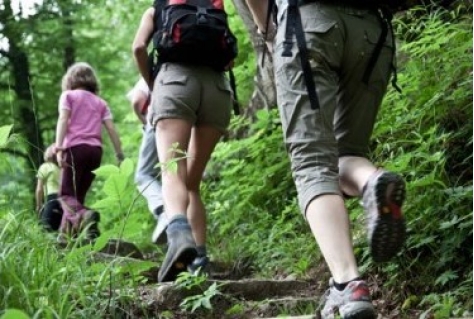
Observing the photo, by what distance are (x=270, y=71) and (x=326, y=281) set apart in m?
3.36

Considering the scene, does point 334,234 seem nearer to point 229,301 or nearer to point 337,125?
point 337,125

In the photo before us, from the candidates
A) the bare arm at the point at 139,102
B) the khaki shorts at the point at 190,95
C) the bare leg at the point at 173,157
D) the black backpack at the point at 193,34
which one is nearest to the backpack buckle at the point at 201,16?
the black backpack at the point at 193,34

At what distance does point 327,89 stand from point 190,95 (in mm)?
1390

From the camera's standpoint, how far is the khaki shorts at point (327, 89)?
10.9ft

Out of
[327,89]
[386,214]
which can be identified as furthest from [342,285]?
[327,89]

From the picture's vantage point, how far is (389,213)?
122 inches

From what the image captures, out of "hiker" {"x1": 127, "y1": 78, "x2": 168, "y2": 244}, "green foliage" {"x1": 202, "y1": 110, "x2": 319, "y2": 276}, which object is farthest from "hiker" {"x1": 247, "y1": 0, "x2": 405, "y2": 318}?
"hiker" {"x1": 127, "y1": 78, "x2": 168, "y2": 244}

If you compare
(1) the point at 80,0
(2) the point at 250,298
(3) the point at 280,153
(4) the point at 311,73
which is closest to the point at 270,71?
(3) the point at 280,153

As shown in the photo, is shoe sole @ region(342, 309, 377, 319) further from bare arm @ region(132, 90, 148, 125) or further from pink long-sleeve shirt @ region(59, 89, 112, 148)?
pink long-sleeve shirt @ region(59, 89, 112, 148)

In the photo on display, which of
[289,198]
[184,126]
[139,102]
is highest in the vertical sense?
[184,126]

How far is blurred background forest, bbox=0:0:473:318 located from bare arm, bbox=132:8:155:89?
0.74 metres

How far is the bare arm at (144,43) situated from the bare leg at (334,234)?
6.65 feet

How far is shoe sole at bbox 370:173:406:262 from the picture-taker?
309cm

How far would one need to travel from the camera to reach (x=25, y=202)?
403 cm
